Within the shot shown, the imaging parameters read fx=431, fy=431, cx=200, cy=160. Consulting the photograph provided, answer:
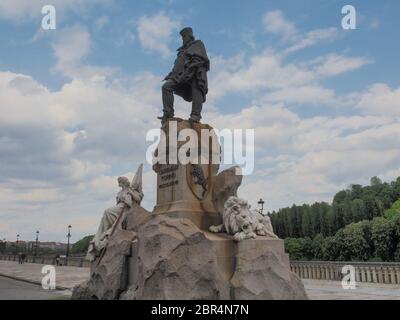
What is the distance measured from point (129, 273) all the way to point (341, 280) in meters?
13.0

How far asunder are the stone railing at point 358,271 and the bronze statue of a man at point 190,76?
11.4 m

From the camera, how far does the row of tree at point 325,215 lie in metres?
53.3

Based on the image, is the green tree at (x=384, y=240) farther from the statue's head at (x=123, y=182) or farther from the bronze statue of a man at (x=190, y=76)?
the statue's head at (x=123, y=182)

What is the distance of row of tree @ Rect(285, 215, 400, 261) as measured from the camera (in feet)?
116

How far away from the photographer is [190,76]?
11508mm

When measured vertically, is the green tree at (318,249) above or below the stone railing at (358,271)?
above

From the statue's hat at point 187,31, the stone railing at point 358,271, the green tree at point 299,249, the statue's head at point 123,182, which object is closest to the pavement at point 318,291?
the stone railing at point 358,271

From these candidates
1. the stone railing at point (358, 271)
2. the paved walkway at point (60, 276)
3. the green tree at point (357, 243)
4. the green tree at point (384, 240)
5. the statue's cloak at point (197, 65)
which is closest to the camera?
the statue's cloak at point (197, 65)

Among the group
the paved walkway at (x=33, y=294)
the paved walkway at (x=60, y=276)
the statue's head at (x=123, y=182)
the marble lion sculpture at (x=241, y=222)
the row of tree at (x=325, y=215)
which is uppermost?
the row of tree at (x=325, y=215)

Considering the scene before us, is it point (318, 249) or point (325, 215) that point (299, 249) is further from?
point (325, 215)

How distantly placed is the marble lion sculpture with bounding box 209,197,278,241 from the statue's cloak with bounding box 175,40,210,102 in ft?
11.7

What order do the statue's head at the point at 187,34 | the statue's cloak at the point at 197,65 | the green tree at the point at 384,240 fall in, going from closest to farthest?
the statue's cloak at the point at 197,65 → the statue's head at the point at 187,34 → the green tree at the point at 384,240
